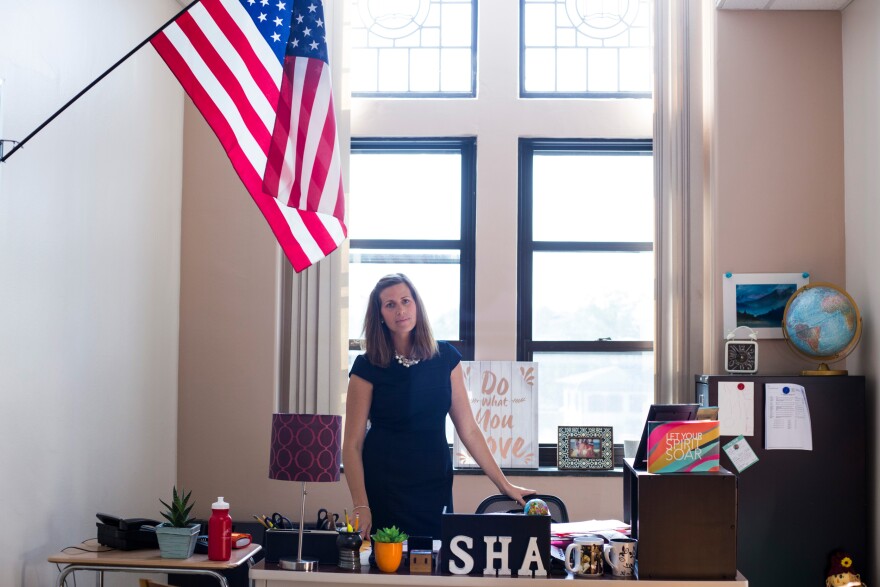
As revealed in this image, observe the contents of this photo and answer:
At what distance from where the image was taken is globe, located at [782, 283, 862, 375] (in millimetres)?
4152

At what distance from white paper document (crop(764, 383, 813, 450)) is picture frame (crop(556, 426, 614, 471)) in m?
0.92

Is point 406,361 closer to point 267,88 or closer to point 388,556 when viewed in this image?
point 388,556

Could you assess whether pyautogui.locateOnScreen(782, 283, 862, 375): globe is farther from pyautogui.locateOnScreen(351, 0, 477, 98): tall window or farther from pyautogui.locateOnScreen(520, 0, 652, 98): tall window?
pyautogui.locateOnScreen(351, 0, 477, 98): tall window

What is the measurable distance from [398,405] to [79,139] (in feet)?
5.59

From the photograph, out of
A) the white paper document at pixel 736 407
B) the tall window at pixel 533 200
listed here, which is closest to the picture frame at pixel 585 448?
the tall window at pixel 533 200

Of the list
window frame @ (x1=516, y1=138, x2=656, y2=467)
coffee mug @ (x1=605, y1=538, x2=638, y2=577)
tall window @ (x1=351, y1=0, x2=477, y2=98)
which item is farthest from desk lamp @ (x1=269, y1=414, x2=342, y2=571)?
tall window @ (x1=351, y1=0, x2=477, y2=98)

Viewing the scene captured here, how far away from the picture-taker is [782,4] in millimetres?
4504

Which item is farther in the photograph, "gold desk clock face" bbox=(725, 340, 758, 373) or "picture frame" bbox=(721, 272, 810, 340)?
"picture frame" bbox=(721, 272, 810, 340)

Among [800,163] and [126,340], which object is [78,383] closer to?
[126,340]

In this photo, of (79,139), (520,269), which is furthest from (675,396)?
(79,139)

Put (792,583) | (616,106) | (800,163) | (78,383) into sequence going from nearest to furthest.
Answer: (78,383)
(792,583)
(800,163)
(616,106)

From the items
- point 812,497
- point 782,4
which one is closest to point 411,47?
point 782,4

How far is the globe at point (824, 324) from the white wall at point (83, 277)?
314 centimetres

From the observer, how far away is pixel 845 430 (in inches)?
161
